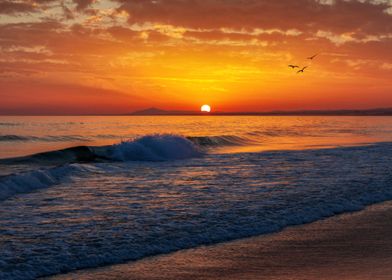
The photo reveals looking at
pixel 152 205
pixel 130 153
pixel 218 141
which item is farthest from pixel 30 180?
pixel 218 141

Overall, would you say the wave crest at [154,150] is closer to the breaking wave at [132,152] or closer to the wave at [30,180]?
the breaking wave at [132,152]

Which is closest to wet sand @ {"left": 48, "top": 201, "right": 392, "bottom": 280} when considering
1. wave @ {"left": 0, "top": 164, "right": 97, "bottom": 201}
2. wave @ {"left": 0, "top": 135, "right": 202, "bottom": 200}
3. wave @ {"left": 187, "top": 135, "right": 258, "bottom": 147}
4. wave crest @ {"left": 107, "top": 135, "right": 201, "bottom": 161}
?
wave @ {"left": 0, "top": 164, "right": 97, "bottom": 201}

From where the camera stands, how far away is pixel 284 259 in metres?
6.61

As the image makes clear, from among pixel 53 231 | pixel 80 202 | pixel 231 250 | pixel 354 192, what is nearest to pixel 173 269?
pixel 231 250

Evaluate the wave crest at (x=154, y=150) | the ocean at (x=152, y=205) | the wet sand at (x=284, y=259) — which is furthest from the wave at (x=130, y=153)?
A: the wet sand at (x=284, y=259)

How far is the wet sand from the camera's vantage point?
19.5 feet

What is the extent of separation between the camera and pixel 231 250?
7215mm

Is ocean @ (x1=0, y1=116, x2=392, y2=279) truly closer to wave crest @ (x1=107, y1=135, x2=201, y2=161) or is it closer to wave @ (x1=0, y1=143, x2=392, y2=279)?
wave @ (x1=0, y1=143, x2=392, y2=279)

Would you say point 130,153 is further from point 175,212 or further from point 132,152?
point 175,212

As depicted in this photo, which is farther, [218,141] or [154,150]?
[218,141]

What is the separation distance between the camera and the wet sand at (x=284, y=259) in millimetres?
5949

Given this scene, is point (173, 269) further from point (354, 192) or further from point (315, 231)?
point (354, 192)

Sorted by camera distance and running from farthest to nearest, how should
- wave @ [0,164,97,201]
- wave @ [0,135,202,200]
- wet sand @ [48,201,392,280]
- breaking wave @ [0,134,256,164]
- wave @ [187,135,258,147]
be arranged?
wave @ [187,135,258,147] → breaking wave @ [0,134,256,164] → wave @ [0,135,202,200] → wave @ [0,164,97,201] → wet sand @ [48,201,392,280]

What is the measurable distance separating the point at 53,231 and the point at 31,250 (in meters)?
1.18
